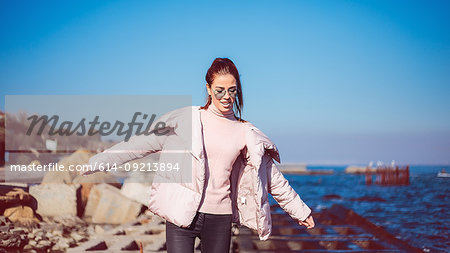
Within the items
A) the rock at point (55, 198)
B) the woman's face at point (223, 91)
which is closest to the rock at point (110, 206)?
the rock at point (55, 198)

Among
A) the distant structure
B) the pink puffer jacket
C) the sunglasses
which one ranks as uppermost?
the sunglasses

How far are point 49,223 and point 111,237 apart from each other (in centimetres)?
306

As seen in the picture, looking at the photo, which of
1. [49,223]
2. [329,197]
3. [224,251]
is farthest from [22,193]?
[329,197]

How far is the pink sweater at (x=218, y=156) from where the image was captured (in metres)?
2.64

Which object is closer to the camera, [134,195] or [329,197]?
[134,195]

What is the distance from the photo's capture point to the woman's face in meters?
2.68

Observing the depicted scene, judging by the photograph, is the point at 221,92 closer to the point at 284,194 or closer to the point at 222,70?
the point at 222,70

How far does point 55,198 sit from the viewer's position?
10.1 meters

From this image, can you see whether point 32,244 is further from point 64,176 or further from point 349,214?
point 349,214

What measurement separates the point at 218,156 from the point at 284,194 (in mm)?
608

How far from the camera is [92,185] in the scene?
38.1 feet

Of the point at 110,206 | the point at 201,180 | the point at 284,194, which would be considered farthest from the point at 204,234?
the point at 110,206

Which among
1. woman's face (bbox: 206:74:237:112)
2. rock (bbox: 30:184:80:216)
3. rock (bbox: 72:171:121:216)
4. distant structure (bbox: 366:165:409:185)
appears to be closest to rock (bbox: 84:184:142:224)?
rock (bbox: 72:171:121:216)

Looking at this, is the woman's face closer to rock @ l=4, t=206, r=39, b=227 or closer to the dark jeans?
the dark jeans
